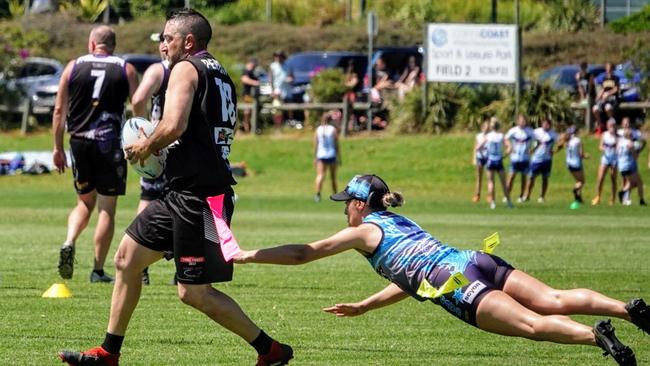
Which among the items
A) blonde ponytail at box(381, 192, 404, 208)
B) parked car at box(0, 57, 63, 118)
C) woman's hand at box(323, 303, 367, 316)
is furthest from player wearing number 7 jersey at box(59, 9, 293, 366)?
parked car at box(0, 57, 63, 118)

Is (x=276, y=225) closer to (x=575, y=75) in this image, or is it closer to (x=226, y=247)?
(x=226, y=247)

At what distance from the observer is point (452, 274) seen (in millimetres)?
7875

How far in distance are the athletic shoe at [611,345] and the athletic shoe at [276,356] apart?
1.75m

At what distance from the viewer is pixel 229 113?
819cm

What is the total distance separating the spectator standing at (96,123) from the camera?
41.9ft

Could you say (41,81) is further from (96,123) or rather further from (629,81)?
(96,123)

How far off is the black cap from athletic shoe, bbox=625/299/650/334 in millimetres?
1543

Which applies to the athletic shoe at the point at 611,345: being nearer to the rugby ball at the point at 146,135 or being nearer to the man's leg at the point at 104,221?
the rugby ball at the point at 146,135

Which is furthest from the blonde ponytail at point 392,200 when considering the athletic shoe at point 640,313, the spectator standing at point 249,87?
the spectator standing at point 249,87

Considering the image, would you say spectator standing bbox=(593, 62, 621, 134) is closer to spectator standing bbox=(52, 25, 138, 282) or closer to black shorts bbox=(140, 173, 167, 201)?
black shorts bbox=(140, 173, 167, 201)

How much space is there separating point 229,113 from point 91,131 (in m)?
4.91

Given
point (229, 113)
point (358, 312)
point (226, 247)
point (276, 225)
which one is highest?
point (229, 113)

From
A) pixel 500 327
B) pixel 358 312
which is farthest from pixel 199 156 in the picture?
pixel 500 327

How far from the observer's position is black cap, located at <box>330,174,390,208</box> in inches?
324
